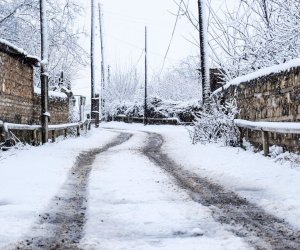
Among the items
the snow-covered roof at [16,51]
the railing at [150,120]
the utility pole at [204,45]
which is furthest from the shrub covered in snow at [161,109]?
the snow-covered roof at [16,51]

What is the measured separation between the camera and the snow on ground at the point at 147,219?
3.67 metres

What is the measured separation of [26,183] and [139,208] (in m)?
2.53

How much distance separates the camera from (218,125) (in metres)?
13.3

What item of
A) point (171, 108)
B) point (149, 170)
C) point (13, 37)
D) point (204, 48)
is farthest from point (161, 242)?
point (171, 108)

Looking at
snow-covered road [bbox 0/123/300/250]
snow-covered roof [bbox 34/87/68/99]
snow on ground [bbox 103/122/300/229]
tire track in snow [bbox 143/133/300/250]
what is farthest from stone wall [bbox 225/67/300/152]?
snow-covered roof [bbox 34/87/68/99]

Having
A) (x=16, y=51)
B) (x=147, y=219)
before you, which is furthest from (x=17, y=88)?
(x=147, y=219)

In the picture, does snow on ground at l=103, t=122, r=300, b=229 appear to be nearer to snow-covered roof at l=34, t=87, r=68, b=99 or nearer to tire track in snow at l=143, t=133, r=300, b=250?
tire track in snow at l=143, t=133, r=300, b=250

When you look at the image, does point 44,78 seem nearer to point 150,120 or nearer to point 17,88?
point 17,88

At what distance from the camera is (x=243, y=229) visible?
4.13m

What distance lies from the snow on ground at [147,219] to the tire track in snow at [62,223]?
0.36 feet

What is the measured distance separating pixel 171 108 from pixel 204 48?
2045 centimetres

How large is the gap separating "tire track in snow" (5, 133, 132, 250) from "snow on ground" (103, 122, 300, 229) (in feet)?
6.82

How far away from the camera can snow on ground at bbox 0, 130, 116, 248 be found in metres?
4.34

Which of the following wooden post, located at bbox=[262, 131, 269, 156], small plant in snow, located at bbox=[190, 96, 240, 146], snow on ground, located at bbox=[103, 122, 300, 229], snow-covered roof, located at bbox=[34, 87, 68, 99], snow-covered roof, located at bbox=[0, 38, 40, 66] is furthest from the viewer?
snow-covered roof, located at bbox=[34, 87, 68, 99]
